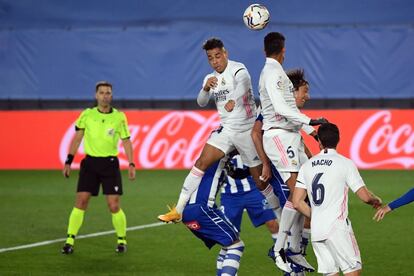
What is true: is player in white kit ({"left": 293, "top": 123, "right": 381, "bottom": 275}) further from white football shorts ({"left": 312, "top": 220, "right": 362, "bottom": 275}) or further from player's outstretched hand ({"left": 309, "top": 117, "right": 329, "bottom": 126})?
player's outstretched hand ({"left": 309, "top": 117, "right": 329, "bottom": 126})

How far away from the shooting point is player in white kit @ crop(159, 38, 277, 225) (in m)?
10.3

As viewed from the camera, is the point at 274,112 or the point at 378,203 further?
the point at 274,112

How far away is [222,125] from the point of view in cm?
1056

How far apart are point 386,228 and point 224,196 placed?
452 cm

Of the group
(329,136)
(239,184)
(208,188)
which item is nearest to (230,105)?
(239,184)

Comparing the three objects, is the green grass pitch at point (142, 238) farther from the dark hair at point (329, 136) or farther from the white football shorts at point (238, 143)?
the dark hair at point (329, 136)

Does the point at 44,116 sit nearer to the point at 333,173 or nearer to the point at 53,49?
the point at 53,49

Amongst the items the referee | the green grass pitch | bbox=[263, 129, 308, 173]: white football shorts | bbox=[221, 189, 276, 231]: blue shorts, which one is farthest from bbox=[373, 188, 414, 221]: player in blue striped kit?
the referee

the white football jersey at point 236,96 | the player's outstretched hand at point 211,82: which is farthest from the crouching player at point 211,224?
the player's outstretched hand at point 211,82

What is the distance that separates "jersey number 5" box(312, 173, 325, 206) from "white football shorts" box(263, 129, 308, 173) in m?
1.42

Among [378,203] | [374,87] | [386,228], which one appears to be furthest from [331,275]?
[374,87]

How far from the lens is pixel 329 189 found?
8539mm

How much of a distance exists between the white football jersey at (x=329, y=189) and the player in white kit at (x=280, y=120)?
1.17 meters

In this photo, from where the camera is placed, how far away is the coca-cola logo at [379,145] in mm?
21656
